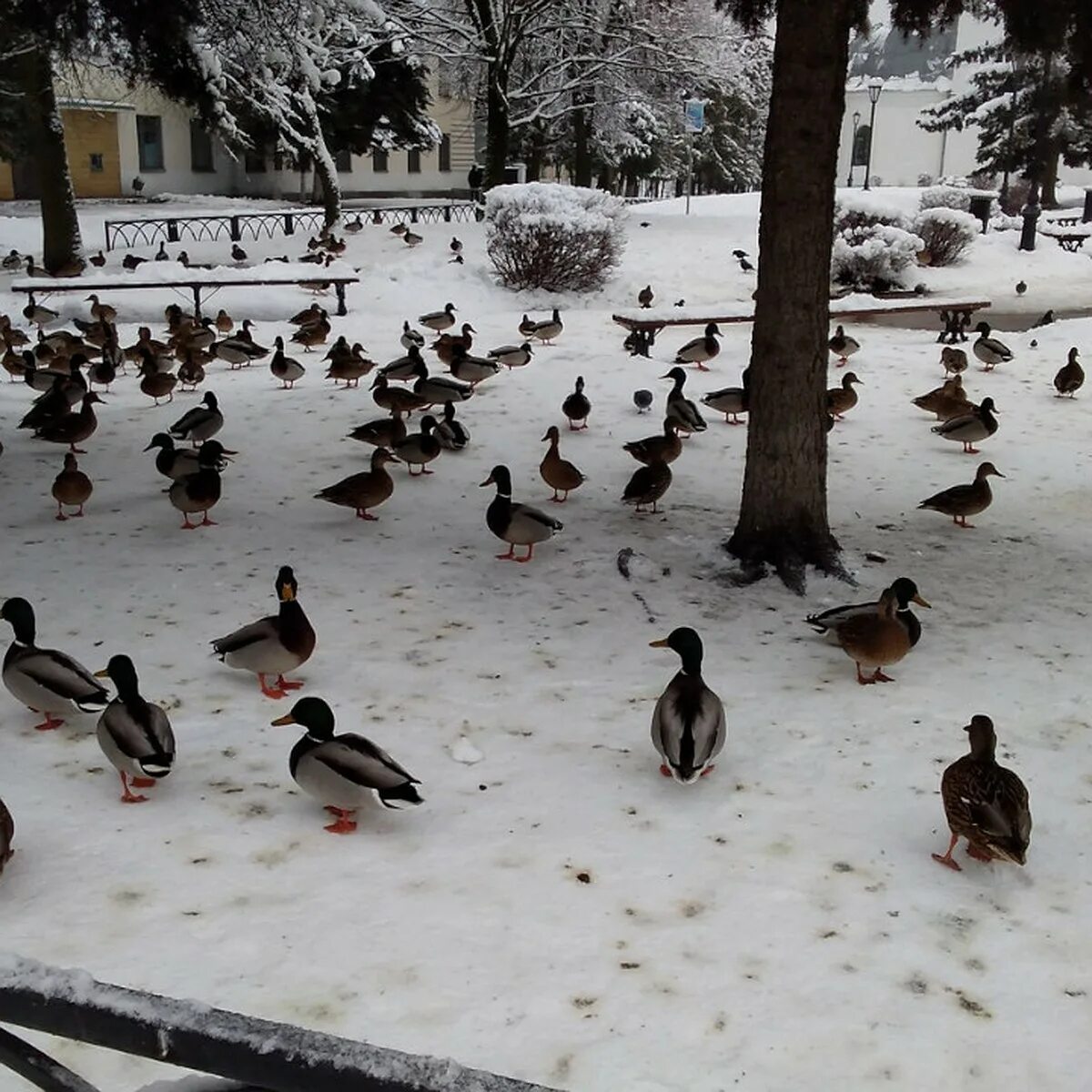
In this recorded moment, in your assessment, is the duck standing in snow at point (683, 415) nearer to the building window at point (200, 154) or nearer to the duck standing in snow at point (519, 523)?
the duck standing in snow at point (519, 523)

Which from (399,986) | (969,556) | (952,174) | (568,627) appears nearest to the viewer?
(399,986)

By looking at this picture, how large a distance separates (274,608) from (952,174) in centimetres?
6715

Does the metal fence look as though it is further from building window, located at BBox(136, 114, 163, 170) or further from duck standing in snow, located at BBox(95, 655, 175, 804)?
duck standing in snow, located at BBox(95, 655, 175, 804)

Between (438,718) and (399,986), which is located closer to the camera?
(399,986)

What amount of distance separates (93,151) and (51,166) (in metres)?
27.8

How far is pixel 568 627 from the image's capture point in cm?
651

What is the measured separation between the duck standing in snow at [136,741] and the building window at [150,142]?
47.7 metres

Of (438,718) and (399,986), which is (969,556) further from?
(399,986)

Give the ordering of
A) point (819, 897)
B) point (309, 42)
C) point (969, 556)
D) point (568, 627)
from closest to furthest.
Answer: point (819, 897), point (568, 627), point (969, 556), point (309, 42)

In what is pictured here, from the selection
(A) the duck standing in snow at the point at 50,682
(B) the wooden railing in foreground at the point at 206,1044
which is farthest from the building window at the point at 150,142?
(B) the wooden railing in foreground at the point at 206,1044

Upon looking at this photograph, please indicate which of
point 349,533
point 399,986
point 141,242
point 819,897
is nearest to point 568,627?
point 349,533

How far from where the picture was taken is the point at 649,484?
8.23 metres

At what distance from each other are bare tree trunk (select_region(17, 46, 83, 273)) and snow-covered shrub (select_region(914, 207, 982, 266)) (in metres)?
17.2

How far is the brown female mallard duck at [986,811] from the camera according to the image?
398cm
